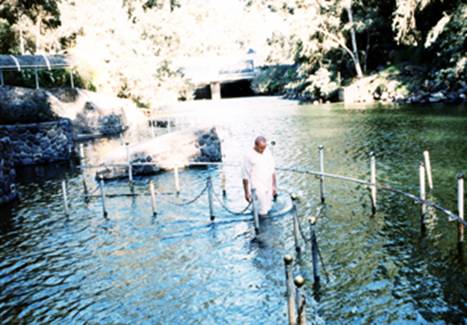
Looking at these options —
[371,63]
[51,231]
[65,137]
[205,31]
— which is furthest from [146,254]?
[205,31]

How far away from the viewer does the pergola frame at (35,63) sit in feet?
107

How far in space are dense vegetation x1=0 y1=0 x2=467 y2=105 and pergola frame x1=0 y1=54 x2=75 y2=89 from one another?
1.81m

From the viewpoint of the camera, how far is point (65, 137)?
2723 centimetres

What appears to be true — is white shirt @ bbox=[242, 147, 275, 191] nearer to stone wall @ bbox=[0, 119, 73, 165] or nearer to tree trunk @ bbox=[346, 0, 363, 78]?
stone wall @ bbox=[0, 119, 73, 165]

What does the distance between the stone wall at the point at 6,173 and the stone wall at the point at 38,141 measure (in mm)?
7616

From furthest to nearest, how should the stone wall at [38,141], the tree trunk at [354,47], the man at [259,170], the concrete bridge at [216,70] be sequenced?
1. the concrete bridge at [216,70]
2. the tree trunk at [354,47]
3. the stone wall at [38,141]
4. the man at [259,170]

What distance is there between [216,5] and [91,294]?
109 metres

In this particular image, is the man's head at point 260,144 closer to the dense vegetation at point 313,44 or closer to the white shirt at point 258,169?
the white shirt at point 258,169

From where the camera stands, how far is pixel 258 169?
11.7 metres

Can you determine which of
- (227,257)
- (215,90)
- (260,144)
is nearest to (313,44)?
(215,90)

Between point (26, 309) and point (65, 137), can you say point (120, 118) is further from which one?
point (26, 309)

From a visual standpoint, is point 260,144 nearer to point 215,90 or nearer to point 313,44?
point 313,44

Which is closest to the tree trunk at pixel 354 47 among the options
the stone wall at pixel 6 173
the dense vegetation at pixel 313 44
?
the dense vegetation at pixel 313 44

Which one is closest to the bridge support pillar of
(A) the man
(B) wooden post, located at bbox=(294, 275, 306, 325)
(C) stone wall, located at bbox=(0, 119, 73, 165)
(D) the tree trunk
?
(D) the tree trunk
